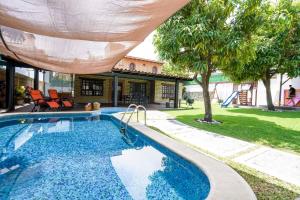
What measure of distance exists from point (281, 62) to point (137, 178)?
13314 mm

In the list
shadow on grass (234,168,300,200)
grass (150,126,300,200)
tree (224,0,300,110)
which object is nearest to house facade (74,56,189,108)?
tree (224,0,300,110)

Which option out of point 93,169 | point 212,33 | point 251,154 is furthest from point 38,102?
point 251,154

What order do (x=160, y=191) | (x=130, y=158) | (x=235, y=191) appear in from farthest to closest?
(x=130, y=158)
(x=160, y=191)
(x=235, y=191)

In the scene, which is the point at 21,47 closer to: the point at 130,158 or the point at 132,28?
the point at 132,28

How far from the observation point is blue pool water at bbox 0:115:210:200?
293 centimetres

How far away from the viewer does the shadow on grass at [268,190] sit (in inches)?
97.0

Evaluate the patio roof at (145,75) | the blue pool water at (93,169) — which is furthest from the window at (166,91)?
the blue pool water at (93,169)

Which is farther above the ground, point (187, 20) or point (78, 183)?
point (187, 20)

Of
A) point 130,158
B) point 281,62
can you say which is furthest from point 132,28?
point 281,62

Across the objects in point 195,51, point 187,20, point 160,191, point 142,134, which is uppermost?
point 187,20

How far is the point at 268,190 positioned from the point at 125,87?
15.8m

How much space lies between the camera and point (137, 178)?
3.49m

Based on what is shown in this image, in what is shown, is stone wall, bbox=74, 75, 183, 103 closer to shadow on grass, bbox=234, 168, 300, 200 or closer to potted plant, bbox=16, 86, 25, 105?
potted plant, bbox=16, 86, 25, 105

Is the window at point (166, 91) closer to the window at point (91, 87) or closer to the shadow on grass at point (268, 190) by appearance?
the window at point (91, 87)
